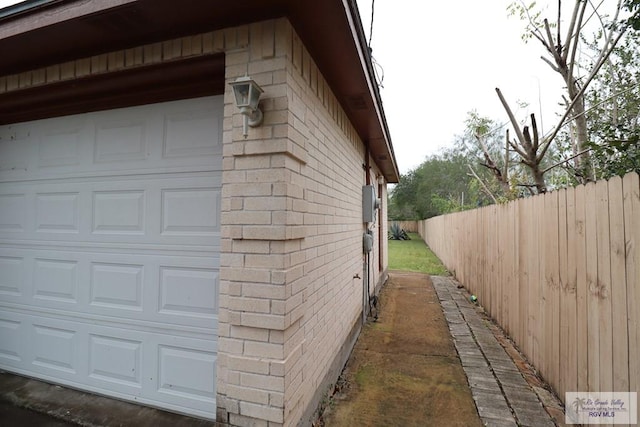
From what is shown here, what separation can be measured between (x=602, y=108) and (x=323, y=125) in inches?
301

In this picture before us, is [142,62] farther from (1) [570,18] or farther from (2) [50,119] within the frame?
(1) [570,18]

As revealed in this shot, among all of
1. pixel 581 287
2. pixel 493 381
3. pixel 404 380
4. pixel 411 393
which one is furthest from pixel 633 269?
pixel 404 380

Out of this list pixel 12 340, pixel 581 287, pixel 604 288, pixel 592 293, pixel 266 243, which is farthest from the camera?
pixel 12 340

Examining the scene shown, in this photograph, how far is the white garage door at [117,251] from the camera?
2234 mm

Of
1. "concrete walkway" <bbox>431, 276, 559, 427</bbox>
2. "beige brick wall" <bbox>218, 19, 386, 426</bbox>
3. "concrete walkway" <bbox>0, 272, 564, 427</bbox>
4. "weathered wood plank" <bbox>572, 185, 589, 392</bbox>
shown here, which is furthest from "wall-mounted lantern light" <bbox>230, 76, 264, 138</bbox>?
"concrete walkway" <bbox>431, 276, 559, 427</bbox>

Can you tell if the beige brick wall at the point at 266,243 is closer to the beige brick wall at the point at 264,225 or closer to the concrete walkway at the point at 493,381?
the beige brick wall at the point at 264,225

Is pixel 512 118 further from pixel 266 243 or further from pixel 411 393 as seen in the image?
pixel 266 243

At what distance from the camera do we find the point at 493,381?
9.43ft

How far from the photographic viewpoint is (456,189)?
28.0m

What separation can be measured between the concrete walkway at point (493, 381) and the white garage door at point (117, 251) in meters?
2.33

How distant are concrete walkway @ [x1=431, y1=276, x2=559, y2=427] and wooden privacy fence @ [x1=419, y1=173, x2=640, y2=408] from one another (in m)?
0.25

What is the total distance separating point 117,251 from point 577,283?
→ 3773 millimetres

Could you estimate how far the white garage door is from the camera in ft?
7.33

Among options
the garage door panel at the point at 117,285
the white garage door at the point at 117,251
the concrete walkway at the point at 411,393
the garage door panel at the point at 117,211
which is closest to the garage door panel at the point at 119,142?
the white garage door at the point at 117,251
